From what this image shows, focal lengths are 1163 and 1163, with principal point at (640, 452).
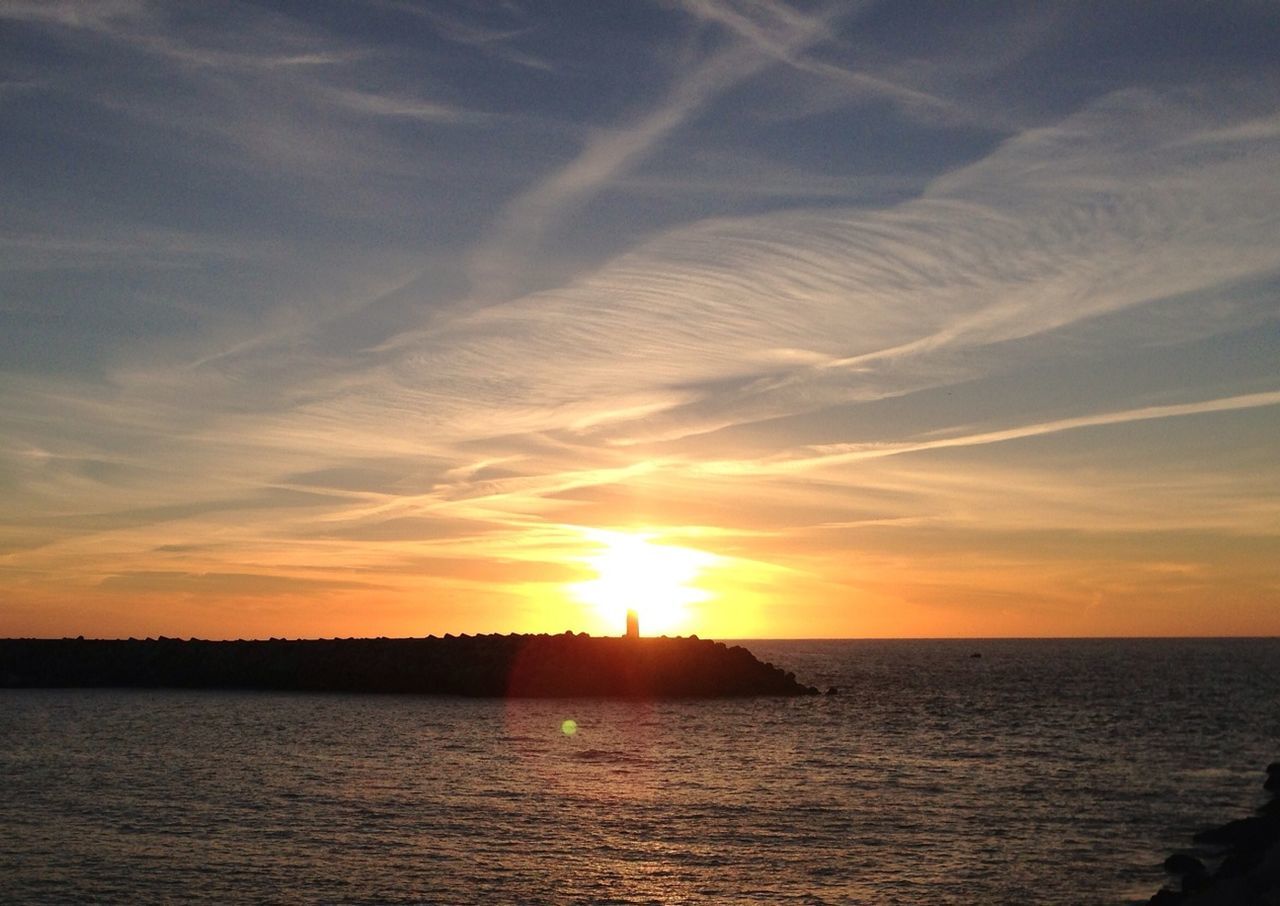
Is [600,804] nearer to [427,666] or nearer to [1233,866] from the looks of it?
[1233,866]

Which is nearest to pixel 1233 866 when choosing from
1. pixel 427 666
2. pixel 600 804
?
pixel 600 804

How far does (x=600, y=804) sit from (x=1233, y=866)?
1576 centimetres

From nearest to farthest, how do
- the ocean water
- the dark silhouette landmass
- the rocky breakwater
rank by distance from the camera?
the rocky breakwater
the ocean water
the dark silhouette landmass

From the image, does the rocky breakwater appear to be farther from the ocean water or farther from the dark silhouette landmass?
the dark silhouette landmass

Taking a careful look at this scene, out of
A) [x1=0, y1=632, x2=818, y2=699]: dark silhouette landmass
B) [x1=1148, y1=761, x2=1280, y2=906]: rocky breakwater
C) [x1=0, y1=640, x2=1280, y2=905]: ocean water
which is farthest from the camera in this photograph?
[x1=0, y1=632, x2=818, y2=699]: dark silhouette landmass

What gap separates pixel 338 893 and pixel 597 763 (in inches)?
794

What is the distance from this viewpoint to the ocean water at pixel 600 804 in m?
23.1

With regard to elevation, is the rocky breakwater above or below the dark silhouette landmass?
below

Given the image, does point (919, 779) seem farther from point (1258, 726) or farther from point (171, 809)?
point (1258, 726)

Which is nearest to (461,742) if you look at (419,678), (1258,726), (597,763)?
(597,763)

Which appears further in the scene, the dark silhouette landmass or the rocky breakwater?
the dark silhouette landmass

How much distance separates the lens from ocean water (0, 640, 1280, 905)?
23.1 meters

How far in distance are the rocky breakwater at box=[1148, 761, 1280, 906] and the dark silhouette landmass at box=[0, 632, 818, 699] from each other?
1963 inches

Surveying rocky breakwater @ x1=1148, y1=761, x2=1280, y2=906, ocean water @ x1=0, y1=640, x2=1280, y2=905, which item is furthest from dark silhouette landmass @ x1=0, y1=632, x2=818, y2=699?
rocky breakwater @ x1=1148, y1=761, x2=1280, y2=906
